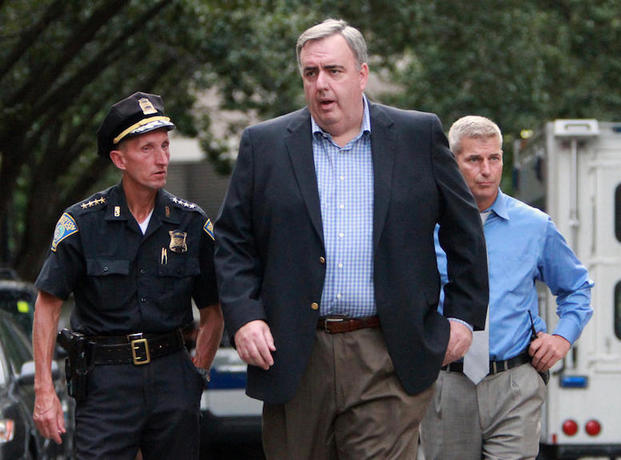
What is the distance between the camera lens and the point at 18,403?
689 centimetres

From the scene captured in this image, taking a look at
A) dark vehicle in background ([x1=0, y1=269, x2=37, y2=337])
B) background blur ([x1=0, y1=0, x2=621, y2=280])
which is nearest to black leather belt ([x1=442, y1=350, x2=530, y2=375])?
A: dark vehicle in background ([x1=0, y1=269, x2=37, y2=337])

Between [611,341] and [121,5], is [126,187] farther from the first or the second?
[121,5]

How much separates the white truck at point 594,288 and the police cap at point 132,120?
404 cm

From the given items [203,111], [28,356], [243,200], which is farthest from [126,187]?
[203,111]

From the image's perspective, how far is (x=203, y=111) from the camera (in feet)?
74.4

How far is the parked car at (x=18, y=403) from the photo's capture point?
258 inches

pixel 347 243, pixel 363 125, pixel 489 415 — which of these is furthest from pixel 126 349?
pixel 489 415

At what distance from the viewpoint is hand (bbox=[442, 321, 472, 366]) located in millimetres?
4141

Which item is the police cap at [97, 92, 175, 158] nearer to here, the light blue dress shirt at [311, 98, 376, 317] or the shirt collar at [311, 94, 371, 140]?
the shirt collar at [311, 94, 371, 140]

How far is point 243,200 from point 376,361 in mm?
690

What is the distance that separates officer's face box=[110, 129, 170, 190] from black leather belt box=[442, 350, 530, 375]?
139 centimetres

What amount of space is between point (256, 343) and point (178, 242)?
1085 mm

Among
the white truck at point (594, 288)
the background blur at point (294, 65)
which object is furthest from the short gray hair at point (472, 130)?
Result: the background blur at point (294, 65)

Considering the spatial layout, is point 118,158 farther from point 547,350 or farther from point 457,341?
point 547,350
